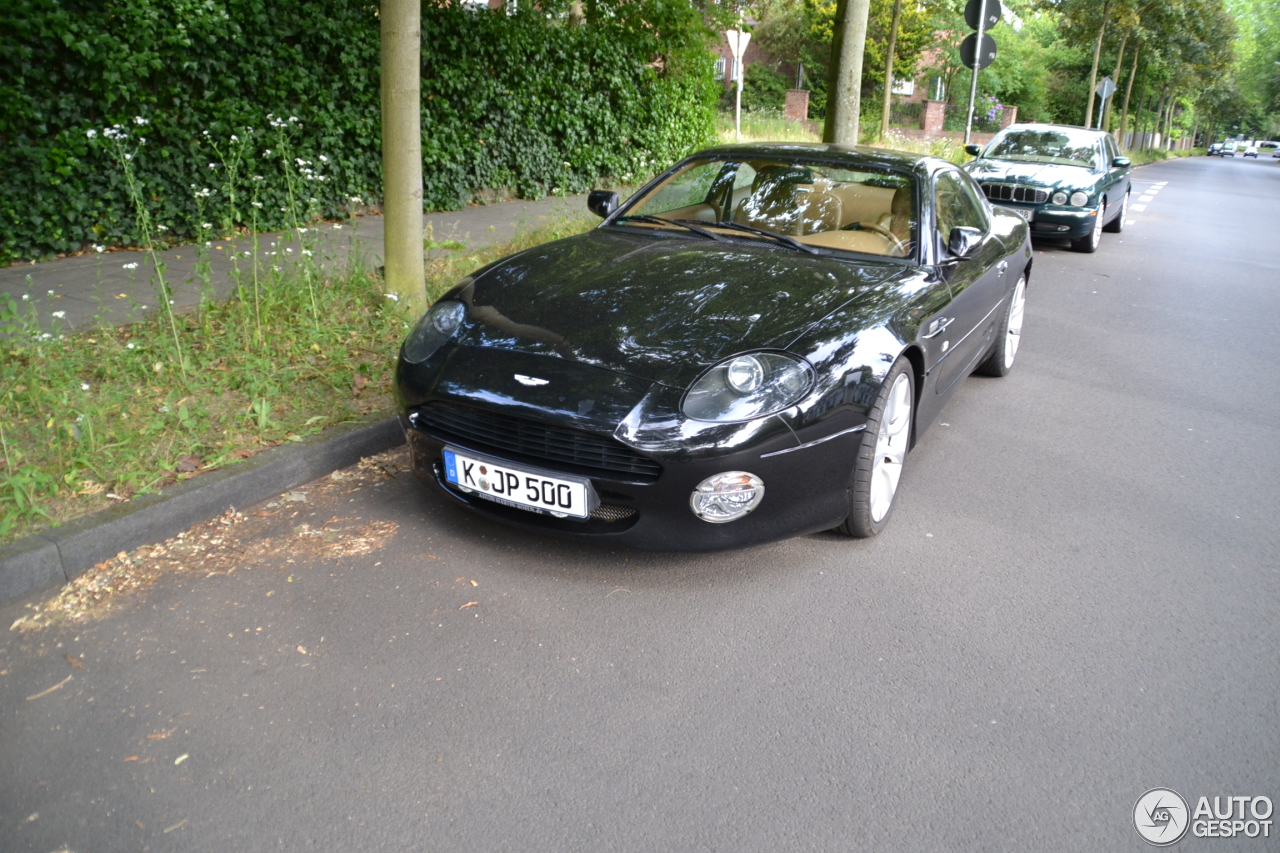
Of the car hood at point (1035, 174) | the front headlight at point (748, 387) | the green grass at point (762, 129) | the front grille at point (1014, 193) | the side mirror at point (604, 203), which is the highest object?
the green grass at point (762, 129)

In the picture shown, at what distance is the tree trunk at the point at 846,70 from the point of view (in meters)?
9.96

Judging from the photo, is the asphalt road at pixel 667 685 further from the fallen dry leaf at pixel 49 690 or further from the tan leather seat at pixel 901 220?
the tan leather seat at pixel 901 220

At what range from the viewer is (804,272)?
3.80 meters

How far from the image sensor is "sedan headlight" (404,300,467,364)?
3473 mm

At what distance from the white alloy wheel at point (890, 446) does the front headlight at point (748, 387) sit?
1.54 ft

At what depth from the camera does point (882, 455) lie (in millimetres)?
3520

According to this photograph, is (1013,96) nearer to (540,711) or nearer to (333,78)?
(333,78)

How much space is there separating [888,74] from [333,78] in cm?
1674

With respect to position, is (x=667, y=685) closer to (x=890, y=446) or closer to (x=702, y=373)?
(x=702, y=373)

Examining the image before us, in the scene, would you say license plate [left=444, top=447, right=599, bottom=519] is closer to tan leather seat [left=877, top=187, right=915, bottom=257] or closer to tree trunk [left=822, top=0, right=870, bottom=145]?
tan leather seat [left=877, top=187, right=915, bottom=257]

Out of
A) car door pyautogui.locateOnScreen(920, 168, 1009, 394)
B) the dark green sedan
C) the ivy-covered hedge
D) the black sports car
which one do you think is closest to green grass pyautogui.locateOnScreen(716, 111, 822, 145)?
the ivy-covered hedge

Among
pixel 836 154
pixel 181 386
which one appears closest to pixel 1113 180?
pixel 836 154

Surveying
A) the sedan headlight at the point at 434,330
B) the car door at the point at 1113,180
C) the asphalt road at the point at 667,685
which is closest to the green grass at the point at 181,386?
the asphalt road at the point at 667,685

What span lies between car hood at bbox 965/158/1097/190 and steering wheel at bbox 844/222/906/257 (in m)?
7.35
